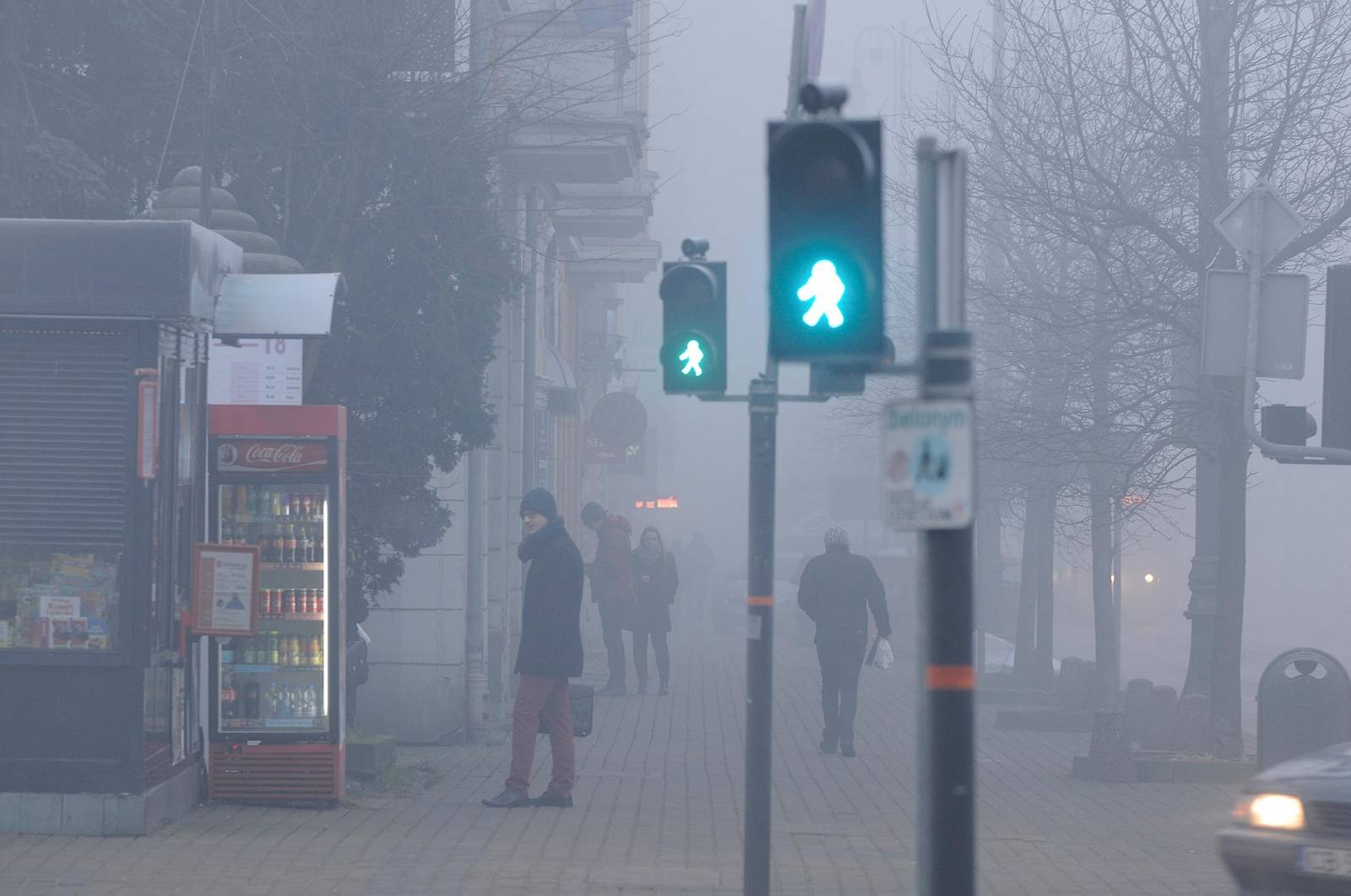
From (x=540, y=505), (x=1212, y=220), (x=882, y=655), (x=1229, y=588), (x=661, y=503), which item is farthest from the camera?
(x=661, y=503)

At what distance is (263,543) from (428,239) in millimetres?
3847

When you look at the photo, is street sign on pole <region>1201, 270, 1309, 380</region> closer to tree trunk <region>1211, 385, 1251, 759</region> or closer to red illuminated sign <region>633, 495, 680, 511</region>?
tree trunk <region>1211, 385, 1251, 759</region>

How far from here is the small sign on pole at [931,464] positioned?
4.89 m

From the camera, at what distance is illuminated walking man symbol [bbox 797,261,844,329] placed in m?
5.33

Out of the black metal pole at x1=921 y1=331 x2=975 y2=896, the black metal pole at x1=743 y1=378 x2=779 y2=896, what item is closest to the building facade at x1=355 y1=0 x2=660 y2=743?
the black metal pole at x1=743 y1=378 x2=779 y2=896

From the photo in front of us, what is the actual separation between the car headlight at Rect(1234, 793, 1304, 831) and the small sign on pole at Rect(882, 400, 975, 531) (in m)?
2.58

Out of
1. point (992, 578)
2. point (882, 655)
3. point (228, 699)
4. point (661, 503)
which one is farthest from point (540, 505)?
point (661, 503)

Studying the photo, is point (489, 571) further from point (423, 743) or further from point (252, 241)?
point (252, 241)

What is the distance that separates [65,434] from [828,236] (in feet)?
18.9

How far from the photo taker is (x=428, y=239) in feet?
46.1

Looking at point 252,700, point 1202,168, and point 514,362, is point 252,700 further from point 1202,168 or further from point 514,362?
point 514,362

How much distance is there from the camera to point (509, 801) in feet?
37.2

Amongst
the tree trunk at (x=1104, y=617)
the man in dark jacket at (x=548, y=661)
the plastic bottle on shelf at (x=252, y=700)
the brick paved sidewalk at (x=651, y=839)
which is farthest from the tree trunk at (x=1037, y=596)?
the plastic bottle on shelf at (x=252, y=700)

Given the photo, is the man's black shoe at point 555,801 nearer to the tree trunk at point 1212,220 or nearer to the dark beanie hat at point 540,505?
the dark beanie hat at point 540,505
